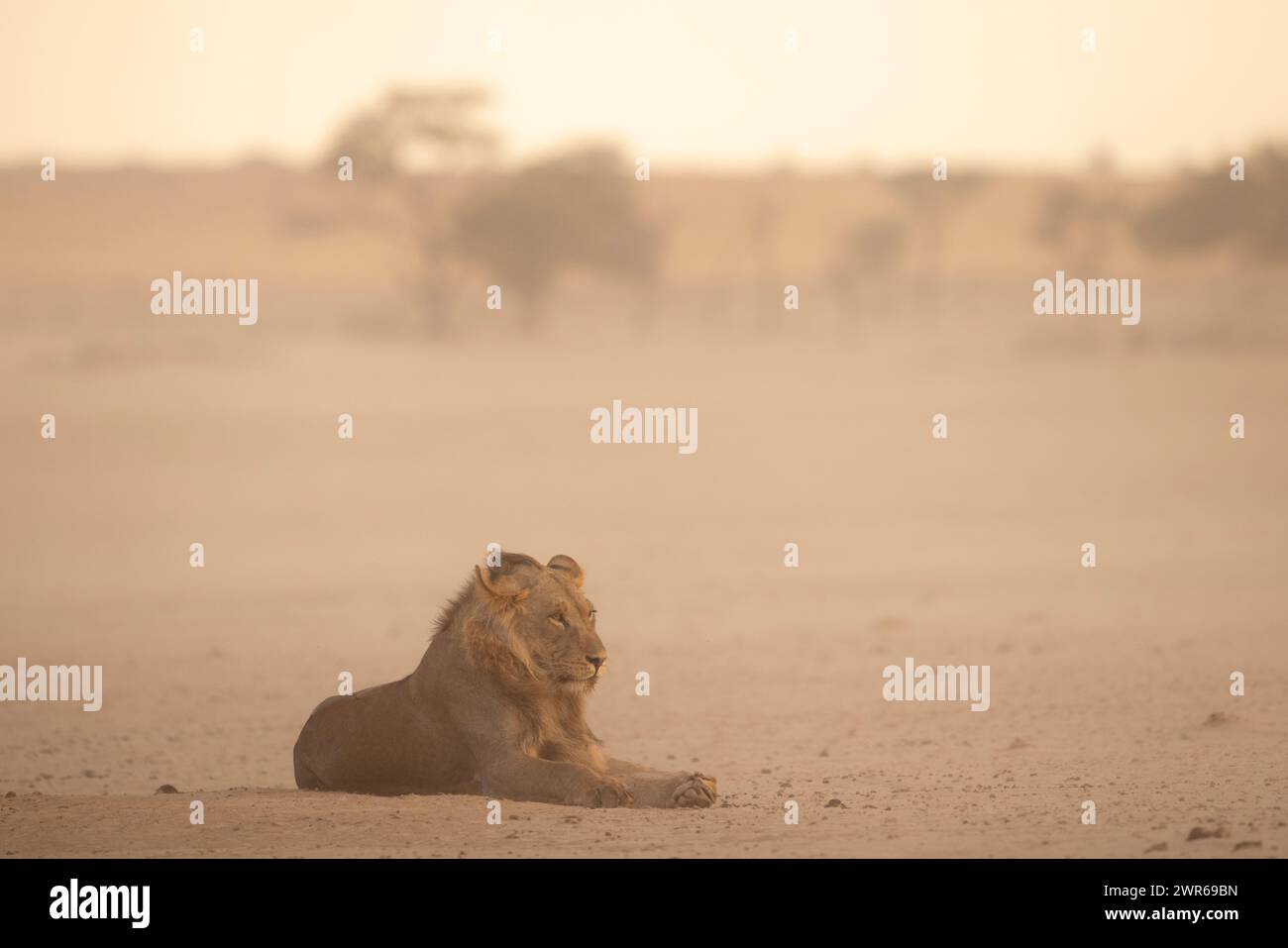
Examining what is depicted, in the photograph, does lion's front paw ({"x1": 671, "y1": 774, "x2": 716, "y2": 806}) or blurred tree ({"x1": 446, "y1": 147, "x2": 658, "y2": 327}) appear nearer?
lion's front paw ({"x1": 671, "y1": 774, "x2": 716, "y2": 806})

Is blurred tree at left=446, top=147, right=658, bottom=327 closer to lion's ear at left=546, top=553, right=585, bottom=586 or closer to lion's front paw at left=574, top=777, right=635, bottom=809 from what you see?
lion's ear at left=546, top=553, right=585, bottom=586

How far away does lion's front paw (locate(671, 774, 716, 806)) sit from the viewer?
324 inches

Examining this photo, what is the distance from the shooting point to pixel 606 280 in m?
46.8

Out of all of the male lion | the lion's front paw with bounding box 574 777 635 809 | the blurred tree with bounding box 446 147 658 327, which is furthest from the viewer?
the blurred tree with bounding box 446 147 658 327

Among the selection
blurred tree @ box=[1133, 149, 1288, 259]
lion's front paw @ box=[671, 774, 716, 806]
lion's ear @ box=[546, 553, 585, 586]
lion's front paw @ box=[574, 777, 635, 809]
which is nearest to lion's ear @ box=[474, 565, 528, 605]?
lion's ear @ box=[546, 553, 585, 586]

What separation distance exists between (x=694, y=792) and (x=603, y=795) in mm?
383

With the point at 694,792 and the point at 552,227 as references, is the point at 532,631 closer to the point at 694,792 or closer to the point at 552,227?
the point at 694,792

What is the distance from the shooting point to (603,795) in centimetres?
817

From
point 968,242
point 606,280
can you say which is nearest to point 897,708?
point 606,280

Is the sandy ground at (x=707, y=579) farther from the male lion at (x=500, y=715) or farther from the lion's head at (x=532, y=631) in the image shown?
the lion's head at (x=532, y=631)

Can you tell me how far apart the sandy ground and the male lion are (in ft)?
0.70

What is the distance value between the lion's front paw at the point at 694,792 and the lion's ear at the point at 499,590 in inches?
40.5
